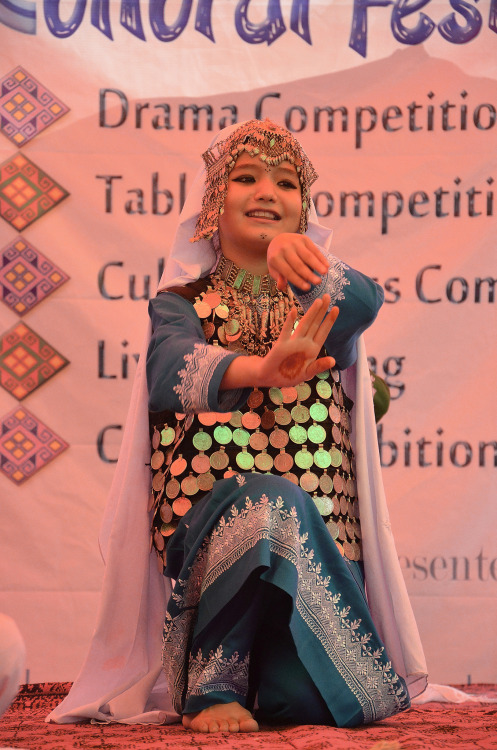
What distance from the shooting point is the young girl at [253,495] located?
6.25 ft

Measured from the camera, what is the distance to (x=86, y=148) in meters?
3.19

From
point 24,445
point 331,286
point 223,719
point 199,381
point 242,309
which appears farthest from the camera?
point 24,445

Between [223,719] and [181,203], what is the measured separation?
1793 mm

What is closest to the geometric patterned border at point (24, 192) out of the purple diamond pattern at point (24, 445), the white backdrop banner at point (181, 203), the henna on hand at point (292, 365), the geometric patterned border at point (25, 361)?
the white backdrop banner at point (181, 203)

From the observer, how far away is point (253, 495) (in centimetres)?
195

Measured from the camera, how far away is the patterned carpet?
1.64 m

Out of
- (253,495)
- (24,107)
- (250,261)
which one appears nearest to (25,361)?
(24,107)

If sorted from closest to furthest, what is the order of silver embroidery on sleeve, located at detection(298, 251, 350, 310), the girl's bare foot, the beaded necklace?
1. the girl's bare foot
2. silver embroidery on sleeve, located at detection(298, 251, 350, 310)
3. the beaded necklace

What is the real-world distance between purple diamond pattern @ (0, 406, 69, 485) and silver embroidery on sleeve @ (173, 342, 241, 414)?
1188 millimetres

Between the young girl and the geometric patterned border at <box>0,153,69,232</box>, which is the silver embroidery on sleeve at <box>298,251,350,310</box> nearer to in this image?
the young girl

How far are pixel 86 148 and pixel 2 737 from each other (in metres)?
1.93

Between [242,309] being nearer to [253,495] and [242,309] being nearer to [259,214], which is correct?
[259,214]

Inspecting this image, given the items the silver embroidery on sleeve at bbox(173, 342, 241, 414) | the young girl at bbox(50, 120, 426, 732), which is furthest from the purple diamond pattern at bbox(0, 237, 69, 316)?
the silver embroidery on sleeve at bbox(173, 342, 241, 414)

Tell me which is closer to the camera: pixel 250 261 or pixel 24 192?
pixel 250 261
